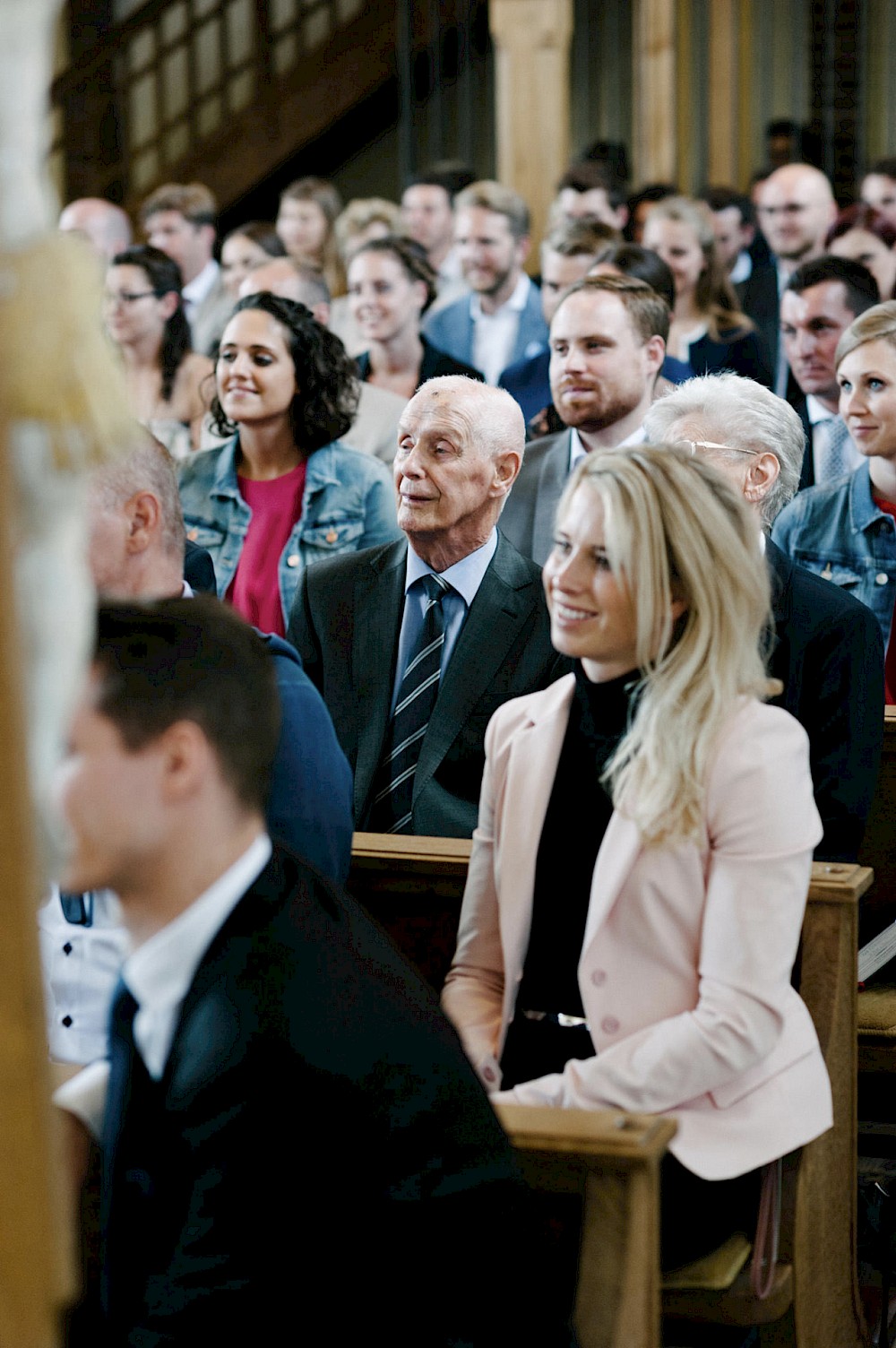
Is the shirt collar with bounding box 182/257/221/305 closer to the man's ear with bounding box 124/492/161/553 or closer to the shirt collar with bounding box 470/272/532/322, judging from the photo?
the shirt collar with bounding box 470/272/532/322

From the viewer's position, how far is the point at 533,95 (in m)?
7.23

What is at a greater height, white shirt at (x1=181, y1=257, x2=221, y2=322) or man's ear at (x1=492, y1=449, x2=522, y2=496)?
white shirt at (x1=181, y1=257, x2=221, y2=322)

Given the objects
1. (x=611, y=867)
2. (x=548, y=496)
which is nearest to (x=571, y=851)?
(x=611, y=867)

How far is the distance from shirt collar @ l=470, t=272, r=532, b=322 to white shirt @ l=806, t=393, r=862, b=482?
5.79 feet

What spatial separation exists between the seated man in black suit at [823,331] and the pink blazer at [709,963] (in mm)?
2741

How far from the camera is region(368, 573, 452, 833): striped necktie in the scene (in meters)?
2.82

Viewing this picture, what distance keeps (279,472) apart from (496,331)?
7.44 feet

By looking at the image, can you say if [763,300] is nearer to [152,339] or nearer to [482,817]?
[152,339]

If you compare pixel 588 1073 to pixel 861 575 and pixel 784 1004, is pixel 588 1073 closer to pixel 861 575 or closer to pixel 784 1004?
pixel 784 1004

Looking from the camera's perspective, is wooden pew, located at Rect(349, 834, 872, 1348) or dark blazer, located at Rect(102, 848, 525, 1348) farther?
wooden pew, located at Rect(349, 834, 872, 1348)

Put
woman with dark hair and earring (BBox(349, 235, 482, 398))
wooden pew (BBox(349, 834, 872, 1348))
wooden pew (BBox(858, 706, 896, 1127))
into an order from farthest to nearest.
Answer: woman with dark hair and earring (BBox(349, 235, 482, 398)), wooden pew (BBox(858, 706, 896, 1127)), wooden pew (BBox(349, 834, 872, 1348))

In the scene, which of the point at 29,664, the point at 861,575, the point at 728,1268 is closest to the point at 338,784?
the point at 728,1268

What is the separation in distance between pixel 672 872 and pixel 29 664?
961mm

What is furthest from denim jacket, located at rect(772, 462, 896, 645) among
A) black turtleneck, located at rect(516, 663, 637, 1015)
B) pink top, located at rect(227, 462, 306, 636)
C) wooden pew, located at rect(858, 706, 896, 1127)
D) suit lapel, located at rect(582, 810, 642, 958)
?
suit lapel, located at rect(582, 810, 642, 958)
